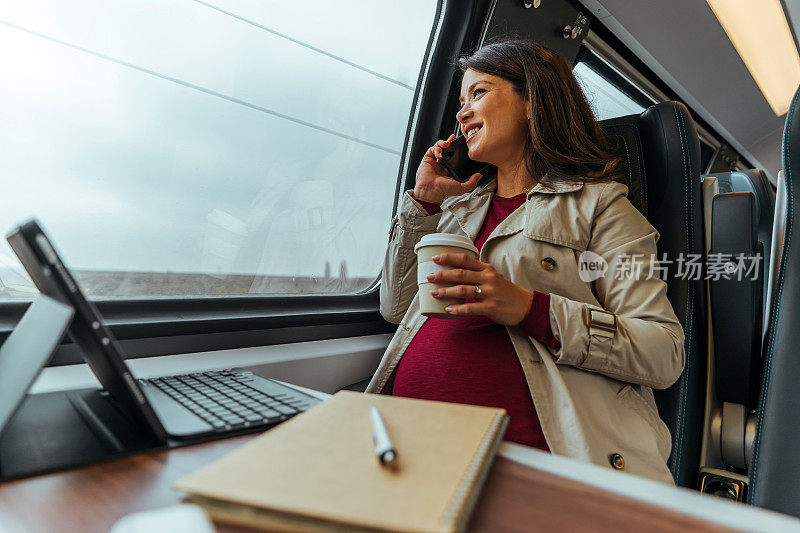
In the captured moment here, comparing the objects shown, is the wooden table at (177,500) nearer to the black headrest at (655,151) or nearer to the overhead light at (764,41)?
the black headrest at (655,151)

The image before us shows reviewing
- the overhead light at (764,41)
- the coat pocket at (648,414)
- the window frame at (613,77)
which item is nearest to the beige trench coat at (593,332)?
the coat pocket at (648,414)

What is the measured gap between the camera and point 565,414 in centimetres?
100

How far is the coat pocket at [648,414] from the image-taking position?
41.5 inches

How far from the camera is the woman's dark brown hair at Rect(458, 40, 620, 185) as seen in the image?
1.32m

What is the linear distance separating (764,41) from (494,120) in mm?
2735

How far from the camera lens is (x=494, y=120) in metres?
1.38

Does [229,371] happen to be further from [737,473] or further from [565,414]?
→ [737,473]

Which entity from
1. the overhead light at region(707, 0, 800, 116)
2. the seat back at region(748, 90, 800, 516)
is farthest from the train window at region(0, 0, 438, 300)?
the overhead light at region(707, 0, 800, 116)

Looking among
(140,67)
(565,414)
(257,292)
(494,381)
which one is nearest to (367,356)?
(257,292)

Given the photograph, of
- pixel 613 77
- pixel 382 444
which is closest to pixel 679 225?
pixel 382 444

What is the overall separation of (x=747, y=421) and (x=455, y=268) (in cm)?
88

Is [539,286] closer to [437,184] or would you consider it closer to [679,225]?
[679,225]

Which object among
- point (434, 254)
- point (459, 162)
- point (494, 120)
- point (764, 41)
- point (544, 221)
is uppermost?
point (764, 41)

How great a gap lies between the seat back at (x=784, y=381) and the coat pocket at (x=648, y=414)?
0.15 meters
